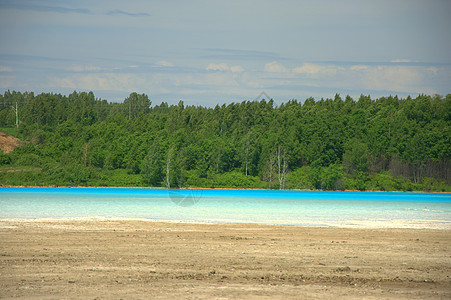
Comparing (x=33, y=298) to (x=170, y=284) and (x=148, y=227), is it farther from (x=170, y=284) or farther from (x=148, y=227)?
(x=148, y=227)

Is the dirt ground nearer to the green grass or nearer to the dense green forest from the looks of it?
the dense green forest

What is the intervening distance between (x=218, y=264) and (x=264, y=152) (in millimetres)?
94267

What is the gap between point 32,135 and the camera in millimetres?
127000

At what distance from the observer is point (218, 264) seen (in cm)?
1275

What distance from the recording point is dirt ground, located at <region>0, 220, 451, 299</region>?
991cm

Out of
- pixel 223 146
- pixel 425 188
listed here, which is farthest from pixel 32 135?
pixel 425 188

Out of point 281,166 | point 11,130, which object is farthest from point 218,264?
point 11,130

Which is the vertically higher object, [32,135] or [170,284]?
[32,135]

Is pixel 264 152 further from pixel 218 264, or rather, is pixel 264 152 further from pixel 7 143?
pixel 218 264

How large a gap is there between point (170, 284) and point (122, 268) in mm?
2023

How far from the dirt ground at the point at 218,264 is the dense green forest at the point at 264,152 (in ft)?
253

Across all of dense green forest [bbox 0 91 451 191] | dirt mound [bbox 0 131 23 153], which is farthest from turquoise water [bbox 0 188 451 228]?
dirt mound [bbox 0 131 23 153]

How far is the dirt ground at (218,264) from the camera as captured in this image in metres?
9.91

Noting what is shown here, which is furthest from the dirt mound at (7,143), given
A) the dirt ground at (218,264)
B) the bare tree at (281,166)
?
the dirt ground at (218,264)
